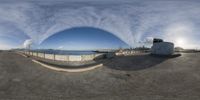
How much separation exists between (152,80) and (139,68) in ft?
19.0

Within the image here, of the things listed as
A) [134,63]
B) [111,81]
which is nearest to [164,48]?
[134,63]

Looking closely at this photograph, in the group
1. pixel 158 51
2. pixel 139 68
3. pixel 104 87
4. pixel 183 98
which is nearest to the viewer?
pixel 183 98

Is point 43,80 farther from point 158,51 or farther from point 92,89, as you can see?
point 158,51

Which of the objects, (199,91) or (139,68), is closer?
(199,91)

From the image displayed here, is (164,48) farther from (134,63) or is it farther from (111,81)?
(111,81)

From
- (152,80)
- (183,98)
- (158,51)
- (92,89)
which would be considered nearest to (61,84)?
(92,89)

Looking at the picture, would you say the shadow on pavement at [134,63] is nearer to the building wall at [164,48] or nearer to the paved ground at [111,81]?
the paved ground at [111,81]

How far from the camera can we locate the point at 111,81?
36188mm

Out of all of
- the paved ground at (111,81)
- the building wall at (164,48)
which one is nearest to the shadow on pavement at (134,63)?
the paved ground at (111,81)

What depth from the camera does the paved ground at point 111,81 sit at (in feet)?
99.1

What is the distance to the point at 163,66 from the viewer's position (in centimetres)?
4284

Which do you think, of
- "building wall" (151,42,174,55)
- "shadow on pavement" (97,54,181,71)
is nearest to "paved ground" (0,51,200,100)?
"shadow on pavement" (97,54,181,71)

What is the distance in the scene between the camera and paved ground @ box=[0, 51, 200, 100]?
30.2 metres

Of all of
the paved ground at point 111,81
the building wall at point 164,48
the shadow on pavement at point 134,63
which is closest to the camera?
the paved ground at point 111,81
